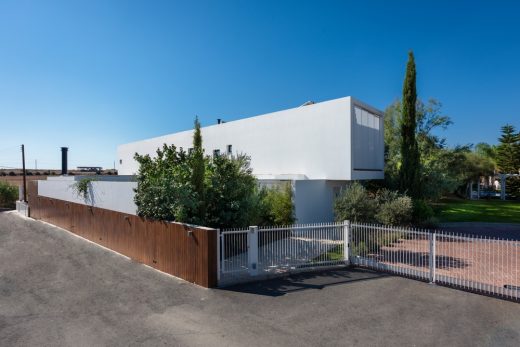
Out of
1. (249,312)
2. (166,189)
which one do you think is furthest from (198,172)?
(249,312)

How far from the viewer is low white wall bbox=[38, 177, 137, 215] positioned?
1321 cm

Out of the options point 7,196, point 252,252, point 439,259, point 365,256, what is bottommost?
point 439,259

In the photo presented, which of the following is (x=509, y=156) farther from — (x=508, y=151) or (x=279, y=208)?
(x=279, y=208)

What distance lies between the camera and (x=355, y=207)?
14094 millimetres

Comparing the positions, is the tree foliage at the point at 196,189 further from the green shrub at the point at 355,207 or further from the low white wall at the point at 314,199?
the green shrub at the point at 355,207

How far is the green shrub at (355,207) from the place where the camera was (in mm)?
14062

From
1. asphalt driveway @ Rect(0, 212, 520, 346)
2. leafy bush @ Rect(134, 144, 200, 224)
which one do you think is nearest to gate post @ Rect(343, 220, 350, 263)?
asphalt driveway @ Rect(0, 212, 520, 346)

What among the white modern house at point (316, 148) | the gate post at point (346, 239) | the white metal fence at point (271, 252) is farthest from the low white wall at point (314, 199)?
the gate post at point (346, 239)

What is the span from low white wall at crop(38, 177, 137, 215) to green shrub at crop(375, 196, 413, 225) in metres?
10.8

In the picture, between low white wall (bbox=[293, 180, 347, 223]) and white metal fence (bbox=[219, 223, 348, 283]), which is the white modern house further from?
white metal fence (bbox=[219, 223, 348, 283])

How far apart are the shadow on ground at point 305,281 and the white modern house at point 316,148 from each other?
6.17 meters

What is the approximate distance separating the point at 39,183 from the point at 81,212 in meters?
11.2

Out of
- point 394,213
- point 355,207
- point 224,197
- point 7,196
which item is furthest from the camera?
point 7,196

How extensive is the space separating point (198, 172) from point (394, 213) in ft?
31.3
